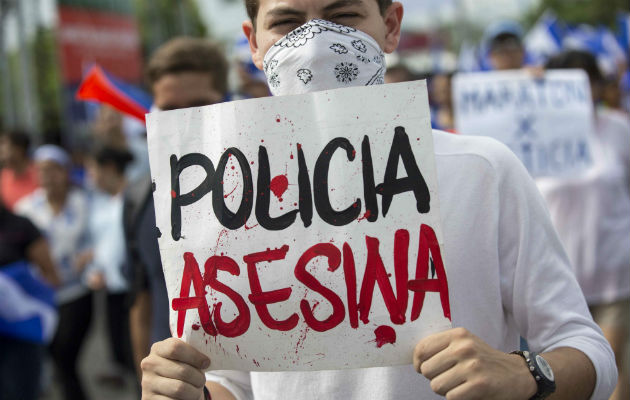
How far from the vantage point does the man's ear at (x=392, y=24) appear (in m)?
1.99

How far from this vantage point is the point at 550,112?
15.5ft

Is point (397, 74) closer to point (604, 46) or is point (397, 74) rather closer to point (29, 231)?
point (29, 231)

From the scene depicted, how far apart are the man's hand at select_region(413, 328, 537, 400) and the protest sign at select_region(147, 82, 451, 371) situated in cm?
6

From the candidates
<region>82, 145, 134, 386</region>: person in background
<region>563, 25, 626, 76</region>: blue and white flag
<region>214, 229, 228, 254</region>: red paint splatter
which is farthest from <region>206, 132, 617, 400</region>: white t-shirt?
<region>563, 25, 626, 76</region>: blue and white flag

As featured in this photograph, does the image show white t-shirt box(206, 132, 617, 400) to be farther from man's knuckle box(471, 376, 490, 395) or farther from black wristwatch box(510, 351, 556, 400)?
man's knuckle box(471, 376, 490, 395)

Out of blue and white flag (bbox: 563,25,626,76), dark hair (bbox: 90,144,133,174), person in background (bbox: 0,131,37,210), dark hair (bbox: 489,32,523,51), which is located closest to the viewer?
dark hair (bbox: 489,32,523,51)

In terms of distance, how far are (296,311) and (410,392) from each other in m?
0.31

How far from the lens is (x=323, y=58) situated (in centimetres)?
178

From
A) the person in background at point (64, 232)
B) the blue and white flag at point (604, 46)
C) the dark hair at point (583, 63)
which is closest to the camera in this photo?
the dark hair at point (583, 63)

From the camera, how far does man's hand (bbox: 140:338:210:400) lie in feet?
5.28


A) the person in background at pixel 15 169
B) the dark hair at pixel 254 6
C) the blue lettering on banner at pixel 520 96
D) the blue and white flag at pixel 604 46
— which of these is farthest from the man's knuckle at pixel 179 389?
the blue and white flag at pixel 604 46

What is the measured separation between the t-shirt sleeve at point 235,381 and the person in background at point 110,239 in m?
4.77

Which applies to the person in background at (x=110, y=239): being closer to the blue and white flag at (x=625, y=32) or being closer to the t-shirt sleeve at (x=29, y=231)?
the t-shirt sleeve at (x=29, y=231)

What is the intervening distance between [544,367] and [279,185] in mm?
632
